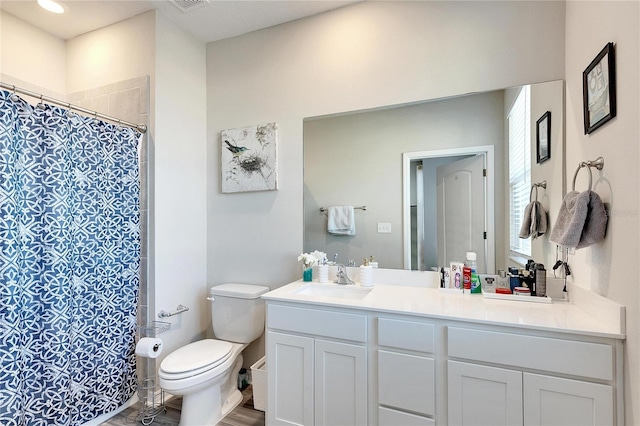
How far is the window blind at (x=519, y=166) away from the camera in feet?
5.60

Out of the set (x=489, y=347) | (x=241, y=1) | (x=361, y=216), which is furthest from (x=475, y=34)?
(x=489, y=347)

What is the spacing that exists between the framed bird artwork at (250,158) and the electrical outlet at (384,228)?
81 cm

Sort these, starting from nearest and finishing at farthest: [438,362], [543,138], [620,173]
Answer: [620,173]
[438,362]
[543,138]

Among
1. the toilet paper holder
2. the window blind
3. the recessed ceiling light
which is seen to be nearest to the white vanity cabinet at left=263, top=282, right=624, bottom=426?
the window blind

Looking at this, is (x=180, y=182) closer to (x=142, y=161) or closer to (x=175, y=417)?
(x=142, y=161)

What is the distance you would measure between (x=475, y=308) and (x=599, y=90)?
106cm

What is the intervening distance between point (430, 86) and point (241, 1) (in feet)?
4.49

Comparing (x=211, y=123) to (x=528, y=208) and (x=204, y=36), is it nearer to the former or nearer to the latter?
(x=204, y=36)

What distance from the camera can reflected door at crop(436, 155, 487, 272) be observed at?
1809 mm

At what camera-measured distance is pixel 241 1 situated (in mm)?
2072

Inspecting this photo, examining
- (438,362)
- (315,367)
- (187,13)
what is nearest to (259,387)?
(315,367)

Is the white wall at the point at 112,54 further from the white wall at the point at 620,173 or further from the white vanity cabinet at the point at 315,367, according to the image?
the white wall at the point at 620,173

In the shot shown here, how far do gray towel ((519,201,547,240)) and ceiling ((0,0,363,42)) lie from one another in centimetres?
170

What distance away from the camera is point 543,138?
1682 millimetres
